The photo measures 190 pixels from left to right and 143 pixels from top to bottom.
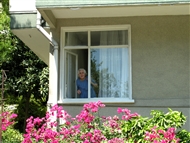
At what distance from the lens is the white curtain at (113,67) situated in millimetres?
6691

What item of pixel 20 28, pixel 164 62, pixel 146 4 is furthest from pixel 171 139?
pixel 20 28

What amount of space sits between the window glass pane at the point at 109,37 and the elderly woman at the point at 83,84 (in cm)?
80

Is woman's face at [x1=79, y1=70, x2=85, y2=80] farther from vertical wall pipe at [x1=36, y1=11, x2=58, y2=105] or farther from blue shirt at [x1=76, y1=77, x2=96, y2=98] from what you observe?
vertical wall pipe at [x1=36, y1=11, x2=58, y2=105]

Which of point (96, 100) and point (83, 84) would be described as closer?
point (96, 100)

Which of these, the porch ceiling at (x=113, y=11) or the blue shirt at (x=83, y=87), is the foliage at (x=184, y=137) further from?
the porch ceiling at (x=113, y=11)

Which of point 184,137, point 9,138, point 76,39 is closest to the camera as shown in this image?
point 184,137

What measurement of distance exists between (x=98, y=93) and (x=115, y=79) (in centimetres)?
56

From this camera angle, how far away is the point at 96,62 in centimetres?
686

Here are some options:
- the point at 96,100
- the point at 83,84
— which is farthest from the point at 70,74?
the point at 96,100

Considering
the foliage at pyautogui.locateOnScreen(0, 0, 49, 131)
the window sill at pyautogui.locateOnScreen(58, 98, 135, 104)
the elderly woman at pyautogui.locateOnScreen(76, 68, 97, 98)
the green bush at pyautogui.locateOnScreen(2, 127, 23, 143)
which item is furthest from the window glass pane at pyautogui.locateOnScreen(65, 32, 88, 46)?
the foliage at pyautogui.locateOnScreen(0, 0, 49, 131)

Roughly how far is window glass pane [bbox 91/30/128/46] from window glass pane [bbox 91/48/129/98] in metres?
0.18

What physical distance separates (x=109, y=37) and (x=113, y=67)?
30.9 inches

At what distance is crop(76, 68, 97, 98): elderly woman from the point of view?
267 inches

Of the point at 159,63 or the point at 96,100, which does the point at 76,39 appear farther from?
the point at 159,63
